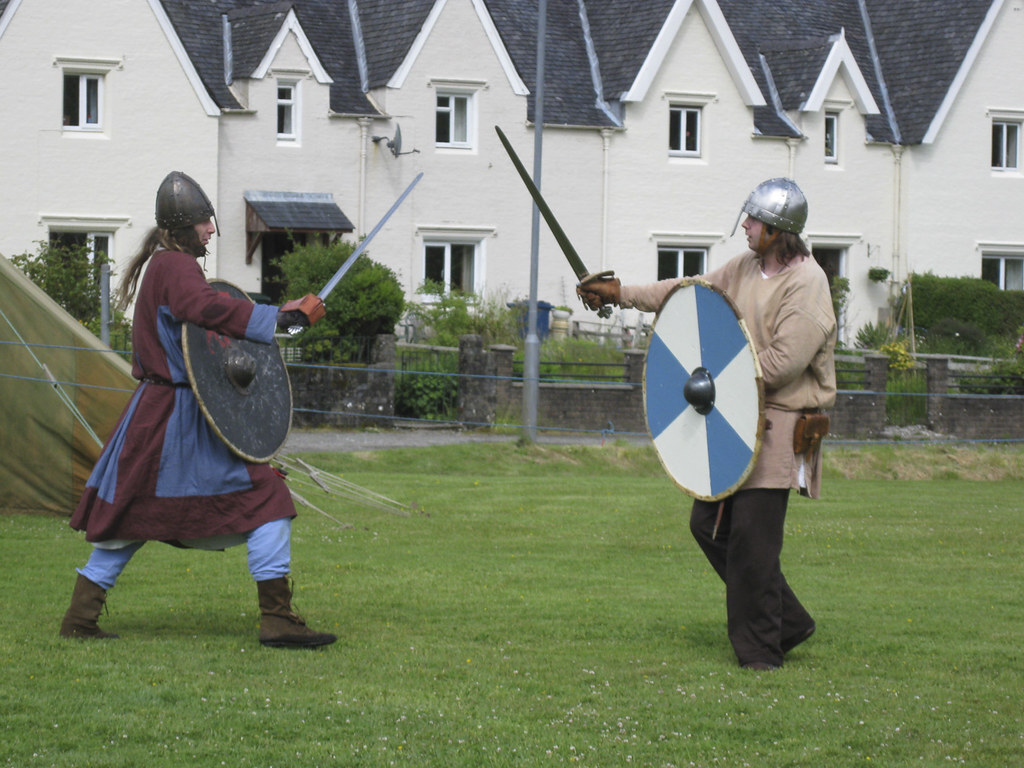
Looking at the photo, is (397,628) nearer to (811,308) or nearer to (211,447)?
(211,447)

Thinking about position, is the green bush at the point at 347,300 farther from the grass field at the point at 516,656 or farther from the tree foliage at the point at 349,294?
the grass field at the point at 516,656

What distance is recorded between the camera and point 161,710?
5.39 metres

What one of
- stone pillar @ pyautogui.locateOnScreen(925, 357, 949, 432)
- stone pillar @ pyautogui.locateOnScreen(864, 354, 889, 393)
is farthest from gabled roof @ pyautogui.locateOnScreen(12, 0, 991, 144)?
stone pillar @ pyautogui.locateOnScreen(925, 357, 949, 432)

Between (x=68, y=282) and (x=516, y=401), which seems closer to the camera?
(x=68, y=282)

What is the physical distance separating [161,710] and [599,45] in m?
28.1

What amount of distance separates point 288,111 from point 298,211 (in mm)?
2074

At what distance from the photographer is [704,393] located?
6.62 metres

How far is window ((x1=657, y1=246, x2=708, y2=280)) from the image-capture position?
105ft

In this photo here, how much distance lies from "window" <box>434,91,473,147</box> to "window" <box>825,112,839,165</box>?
345 inches

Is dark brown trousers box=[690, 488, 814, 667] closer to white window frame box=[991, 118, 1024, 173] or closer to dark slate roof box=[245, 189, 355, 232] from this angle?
dark slate roof box=[245, 189, 355, 232]

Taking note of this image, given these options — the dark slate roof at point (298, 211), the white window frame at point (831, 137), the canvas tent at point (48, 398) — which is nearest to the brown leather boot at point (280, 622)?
the canvas tent at point (48, 398)

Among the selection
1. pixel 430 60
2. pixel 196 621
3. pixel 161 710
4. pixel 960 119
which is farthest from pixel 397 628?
pixel 960 119

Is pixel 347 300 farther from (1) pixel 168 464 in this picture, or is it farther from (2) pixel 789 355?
(2) pixel 789 355

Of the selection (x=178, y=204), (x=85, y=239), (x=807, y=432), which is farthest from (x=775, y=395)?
(x=85, y=239)
